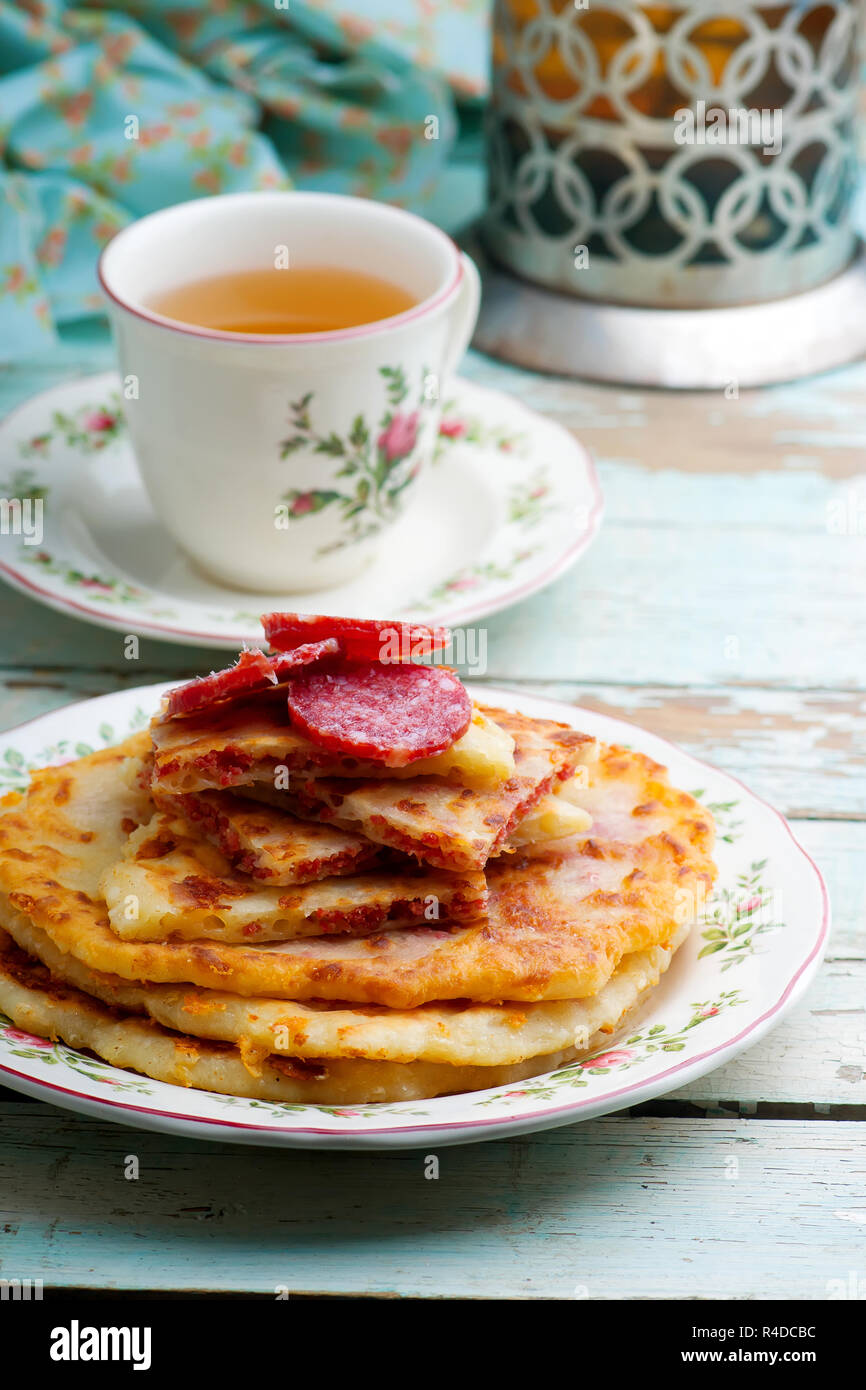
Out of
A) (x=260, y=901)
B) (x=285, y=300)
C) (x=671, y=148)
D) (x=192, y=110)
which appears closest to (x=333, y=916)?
(x=260, y=901)

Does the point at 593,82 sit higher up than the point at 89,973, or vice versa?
the point at 593,82

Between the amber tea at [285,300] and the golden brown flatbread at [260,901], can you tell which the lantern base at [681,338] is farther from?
the golden brown flatbread at [260,901]

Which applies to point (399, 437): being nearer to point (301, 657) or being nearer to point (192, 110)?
point (301, 657)

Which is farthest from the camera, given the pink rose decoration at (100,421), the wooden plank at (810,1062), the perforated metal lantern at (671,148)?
the perforated metal lantern at (671,148)

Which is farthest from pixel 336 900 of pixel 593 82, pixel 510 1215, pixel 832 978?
pixel 593 82

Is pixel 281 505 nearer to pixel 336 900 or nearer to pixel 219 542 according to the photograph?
pixel 219 542

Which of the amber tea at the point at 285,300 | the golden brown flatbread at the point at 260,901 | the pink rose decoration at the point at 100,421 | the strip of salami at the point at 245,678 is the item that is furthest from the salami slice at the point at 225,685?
the pink rose decoration at the point at 100,421
